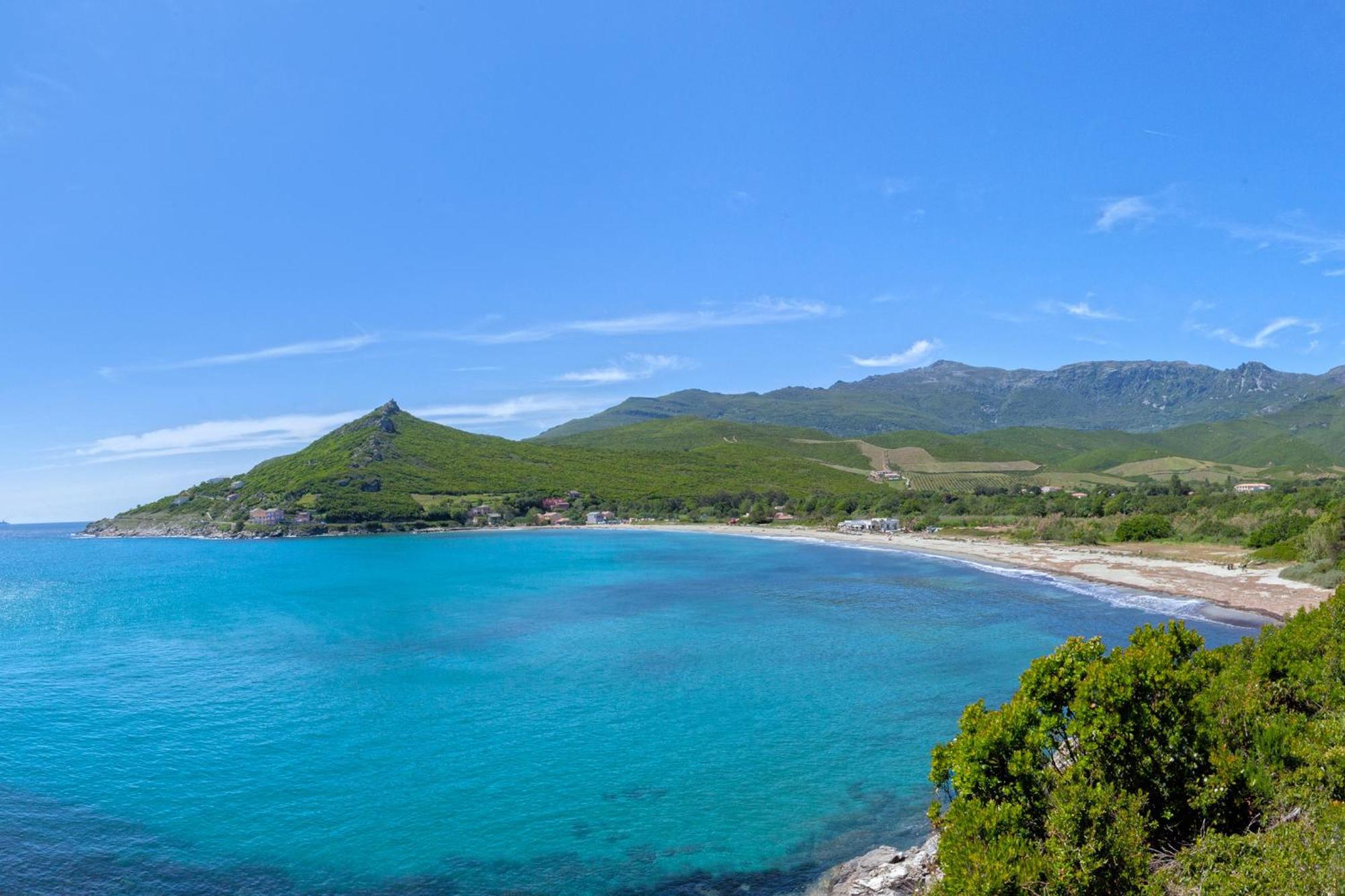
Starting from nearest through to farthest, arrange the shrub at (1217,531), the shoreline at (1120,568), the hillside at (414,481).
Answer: the shoreline at (1120,568) < the shrub at (1217,531) < the hillside at (414,481)

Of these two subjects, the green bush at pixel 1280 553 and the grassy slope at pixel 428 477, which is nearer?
the green bush at pixel 1280 553

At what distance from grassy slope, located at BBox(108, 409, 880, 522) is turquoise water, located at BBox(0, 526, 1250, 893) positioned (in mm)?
99342

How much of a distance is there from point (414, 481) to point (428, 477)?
579 centimetres

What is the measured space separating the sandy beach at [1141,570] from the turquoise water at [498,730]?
3716 mm

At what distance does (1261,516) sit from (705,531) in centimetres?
7706

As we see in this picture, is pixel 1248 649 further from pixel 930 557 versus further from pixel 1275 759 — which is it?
pixel 930 557

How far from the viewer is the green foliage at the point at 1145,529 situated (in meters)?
70.9

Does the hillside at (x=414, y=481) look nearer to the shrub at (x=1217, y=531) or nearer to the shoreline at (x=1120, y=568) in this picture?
the shoreline at (x=1120, y=568)

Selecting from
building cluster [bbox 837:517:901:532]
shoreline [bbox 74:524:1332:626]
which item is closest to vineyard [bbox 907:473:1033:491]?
building cluster [bbox 837:517:901:532]

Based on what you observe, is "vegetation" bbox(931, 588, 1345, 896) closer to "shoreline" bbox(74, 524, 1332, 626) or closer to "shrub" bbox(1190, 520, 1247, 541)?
"shoreline" bbox(74, 524, 1332, 626)

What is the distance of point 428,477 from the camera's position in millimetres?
172000

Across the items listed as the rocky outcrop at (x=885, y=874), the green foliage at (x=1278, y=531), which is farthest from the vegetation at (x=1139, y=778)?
the green foliage at (x=1278, y=531)

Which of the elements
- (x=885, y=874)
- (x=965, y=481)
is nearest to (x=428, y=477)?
(x=965, y=481)

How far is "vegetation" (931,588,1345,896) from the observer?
361 inches
